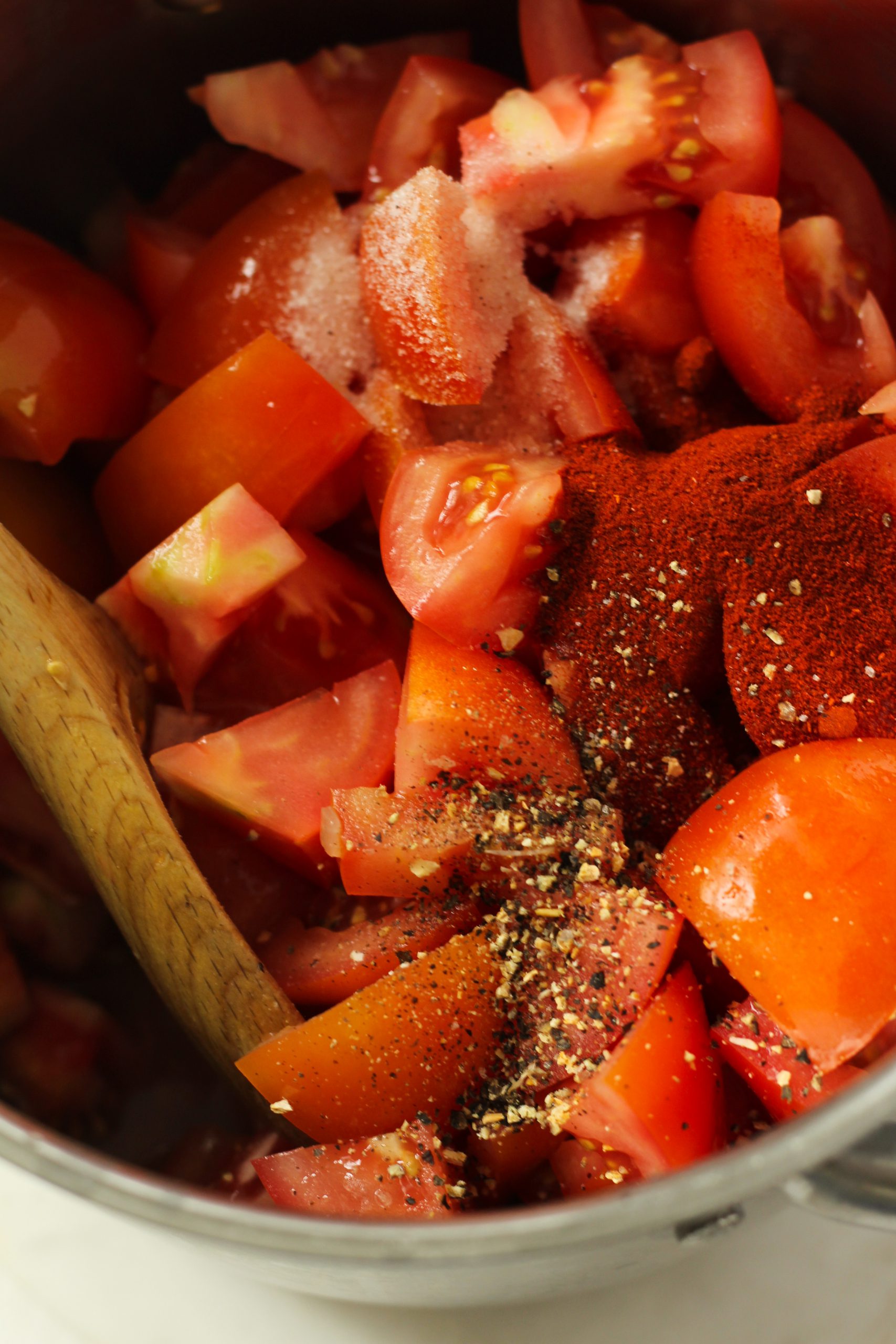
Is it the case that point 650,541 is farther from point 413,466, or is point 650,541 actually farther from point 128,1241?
point 128,1241

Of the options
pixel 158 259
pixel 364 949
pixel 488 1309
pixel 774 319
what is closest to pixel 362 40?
pixel 158 259

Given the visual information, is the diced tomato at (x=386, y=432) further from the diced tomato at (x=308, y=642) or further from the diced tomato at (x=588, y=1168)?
the diced tomato at (x=588, y=1168)

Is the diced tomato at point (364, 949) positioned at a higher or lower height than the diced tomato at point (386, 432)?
lower

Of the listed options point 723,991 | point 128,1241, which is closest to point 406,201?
point 723,991

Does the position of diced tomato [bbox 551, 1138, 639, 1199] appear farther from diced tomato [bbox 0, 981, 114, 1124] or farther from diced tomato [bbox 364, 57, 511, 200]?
diced tomato [bbox 364, 57, 511, 200]

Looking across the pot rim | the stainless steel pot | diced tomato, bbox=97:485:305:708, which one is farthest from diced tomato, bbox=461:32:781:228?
the pot rim

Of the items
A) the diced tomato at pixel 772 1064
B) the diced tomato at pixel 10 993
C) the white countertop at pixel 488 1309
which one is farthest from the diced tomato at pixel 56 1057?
the diced tomato at pixel 772 1064

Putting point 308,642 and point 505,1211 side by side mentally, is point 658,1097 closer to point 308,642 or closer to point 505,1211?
point 505,1211
